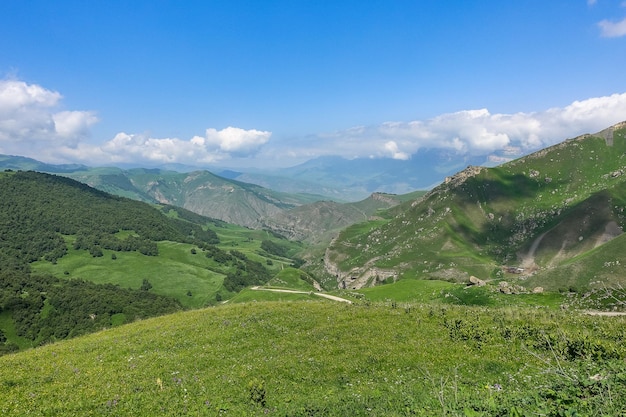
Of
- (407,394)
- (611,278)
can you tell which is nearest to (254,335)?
(407,394)

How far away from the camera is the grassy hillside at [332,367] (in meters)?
16.2

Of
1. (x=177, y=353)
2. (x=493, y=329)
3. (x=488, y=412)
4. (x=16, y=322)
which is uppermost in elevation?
(x=488, y=412)

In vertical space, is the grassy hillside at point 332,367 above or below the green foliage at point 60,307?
above

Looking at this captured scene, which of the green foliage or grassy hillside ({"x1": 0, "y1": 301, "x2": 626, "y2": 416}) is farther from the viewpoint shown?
the green foliage

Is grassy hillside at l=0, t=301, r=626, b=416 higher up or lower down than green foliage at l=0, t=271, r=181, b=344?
higher up

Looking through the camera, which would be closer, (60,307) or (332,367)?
(332,367)

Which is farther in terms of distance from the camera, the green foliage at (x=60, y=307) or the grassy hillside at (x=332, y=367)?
the green foliage at (x=60, y=307)

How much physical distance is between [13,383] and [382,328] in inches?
1040

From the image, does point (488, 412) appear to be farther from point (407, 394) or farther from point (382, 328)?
point (382, 328)

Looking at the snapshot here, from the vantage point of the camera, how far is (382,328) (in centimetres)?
2930

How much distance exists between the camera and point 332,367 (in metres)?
23.2

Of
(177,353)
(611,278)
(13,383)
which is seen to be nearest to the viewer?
(13,383)

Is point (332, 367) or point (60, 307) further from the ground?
point (332, 367)

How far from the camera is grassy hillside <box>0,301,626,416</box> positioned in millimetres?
16219
